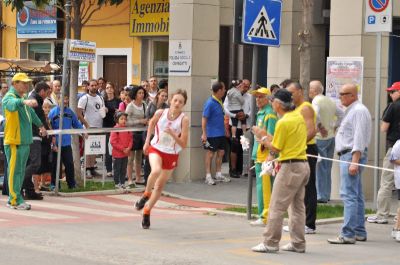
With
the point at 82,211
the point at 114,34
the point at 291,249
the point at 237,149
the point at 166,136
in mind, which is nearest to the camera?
the point at 291,249

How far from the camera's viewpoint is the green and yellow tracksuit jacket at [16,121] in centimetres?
1427

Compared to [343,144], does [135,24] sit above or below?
above

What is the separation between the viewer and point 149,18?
2620 cm

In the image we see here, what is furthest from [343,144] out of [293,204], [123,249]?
[123,249]

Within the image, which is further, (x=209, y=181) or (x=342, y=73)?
(x=209, y=181)

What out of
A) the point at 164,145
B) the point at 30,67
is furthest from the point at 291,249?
the point at 30,67

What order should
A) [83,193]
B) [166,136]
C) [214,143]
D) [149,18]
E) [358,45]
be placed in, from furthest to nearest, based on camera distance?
1. [149,18]
2. [214,143]
3. [83,193]
4. [358,45]
5. [166,136]

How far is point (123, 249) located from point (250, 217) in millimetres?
3536

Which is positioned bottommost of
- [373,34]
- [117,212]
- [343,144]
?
[117,212]

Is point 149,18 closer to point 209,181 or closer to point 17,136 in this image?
point 209,181

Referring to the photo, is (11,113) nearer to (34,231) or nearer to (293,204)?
(34,231)

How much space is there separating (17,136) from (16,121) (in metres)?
0.23

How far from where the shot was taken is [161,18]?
25797 mm

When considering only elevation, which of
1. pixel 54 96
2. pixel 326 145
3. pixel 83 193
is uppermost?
pixel 54 96
